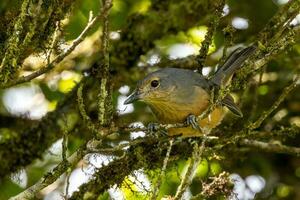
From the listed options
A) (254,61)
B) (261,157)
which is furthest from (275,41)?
(261,157)

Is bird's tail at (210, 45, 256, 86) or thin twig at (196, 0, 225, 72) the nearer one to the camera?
thin twig at (196, 0, 225, 72)

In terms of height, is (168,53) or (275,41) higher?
(168,53)

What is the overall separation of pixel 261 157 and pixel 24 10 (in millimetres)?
3577

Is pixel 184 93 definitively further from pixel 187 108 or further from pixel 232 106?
pixel 232 106

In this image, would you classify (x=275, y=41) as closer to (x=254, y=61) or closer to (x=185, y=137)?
(x=254, y=61)

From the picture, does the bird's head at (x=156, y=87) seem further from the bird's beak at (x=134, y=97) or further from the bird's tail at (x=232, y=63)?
the bird's tail at (x=232, y=63)

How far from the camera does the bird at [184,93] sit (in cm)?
520

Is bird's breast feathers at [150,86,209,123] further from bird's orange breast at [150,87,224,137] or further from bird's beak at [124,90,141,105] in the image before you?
bird's beak at [124,90,141,105]

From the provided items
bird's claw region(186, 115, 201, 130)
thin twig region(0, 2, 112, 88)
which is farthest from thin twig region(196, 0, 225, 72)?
thin twig region(0, 2, 112, 88)

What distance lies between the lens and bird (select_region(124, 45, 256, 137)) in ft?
17.0

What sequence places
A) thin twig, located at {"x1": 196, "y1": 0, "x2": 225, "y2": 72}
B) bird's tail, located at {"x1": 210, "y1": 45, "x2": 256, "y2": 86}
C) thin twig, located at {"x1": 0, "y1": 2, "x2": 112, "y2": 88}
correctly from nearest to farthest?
thin twig, located at {"x1": 0, "y1": 2, "x2": 112, "y2": 88}, thin twig, located at {"x1": 196, "y1": 0, "x2": 225, "y2": 72}, bird's tail, located at {"x1": 210, "y1": 45, "x2": 256, "y2": 86}

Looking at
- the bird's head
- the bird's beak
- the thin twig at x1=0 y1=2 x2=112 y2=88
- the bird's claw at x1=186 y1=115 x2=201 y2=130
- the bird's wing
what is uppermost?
the bird's head

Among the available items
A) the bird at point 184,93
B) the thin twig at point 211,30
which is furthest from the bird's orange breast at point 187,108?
the thin twig at point 211,30

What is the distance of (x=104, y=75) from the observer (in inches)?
163
